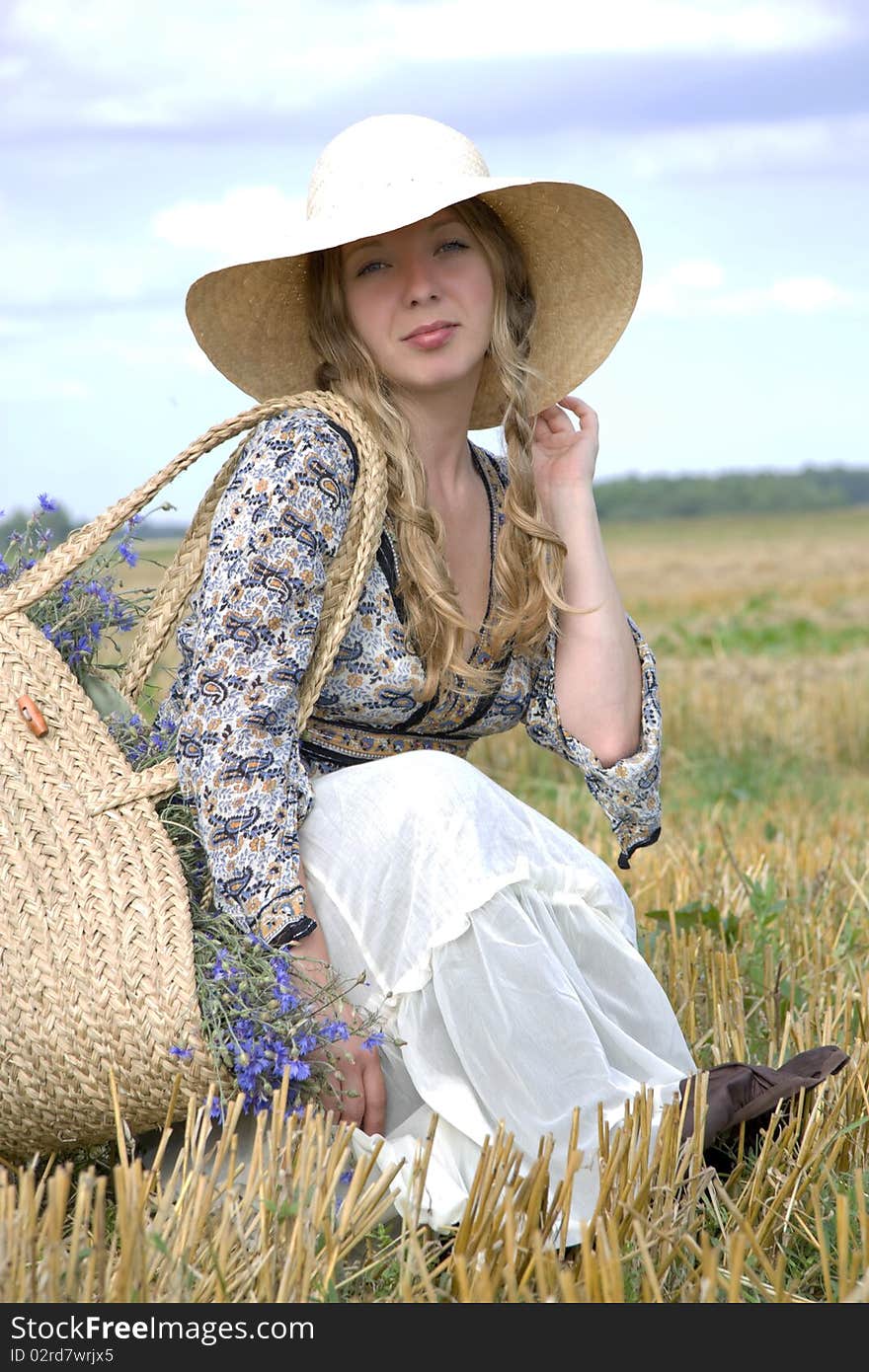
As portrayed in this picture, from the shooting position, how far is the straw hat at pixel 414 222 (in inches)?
111

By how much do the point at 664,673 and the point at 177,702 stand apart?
26.2 ft

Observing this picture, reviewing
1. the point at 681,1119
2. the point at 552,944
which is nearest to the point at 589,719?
the point at 552,944

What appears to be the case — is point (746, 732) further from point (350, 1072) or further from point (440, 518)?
point (350, 1072)

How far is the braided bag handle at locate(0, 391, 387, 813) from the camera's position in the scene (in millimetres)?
2670

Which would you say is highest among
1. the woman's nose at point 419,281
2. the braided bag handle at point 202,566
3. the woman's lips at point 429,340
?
the woman's nose at point 419,281

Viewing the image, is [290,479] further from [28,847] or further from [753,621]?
[753,621]

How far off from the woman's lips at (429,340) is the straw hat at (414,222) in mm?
200

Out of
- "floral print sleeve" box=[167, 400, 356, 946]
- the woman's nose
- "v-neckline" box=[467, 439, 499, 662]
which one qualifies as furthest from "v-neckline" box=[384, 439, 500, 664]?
the woman's nose

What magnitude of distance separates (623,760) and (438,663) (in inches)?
18.1

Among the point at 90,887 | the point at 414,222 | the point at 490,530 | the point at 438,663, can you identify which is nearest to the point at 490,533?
the point at 490,530

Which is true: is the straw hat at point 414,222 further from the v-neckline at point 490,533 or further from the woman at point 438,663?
the v-neckline at point 490,533

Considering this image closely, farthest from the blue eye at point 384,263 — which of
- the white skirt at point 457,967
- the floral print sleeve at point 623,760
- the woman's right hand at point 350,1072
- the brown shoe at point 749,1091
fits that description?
the brown shoe at point 749,1091

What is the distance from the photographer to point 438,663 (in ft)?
9.30

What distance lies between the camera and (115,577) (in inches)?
114
